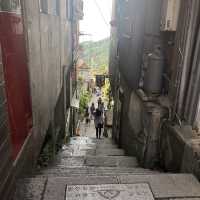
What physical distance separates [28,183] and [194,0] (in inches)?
172

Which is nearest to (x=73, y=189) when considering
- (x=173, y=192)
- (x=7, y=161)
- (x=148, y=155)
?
(x=7, y=161)

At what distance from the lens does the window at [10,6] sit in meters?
2.73

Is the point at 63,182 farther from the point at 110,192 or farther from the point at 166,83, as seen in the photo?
the point at 166,83

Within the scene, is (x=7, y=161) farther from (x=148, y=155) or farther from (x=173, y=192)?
(x=148, y=155)

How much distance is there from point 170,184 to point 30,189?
A: 204cm

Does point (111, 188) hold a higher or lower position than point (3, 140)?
lower

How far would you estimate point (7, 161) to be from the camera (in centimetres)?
256

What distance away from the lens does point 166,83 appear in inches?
231

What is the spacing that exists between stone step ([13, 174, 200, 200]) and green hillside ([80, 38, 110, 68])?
40402 mm

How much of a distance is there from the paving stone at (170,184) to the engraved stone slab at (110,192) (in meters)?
0.13

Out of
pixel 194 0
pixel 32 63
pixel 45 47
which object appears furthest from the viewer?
pixel 45 47

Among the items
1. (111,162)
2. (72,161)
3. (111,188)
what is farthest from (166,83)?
(72,161)

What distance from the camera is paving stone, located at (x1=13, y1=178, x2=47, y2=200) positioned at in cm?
297

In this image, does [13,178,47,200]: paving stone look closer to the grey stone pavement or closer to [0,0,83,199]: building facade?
the grey stone pavement
